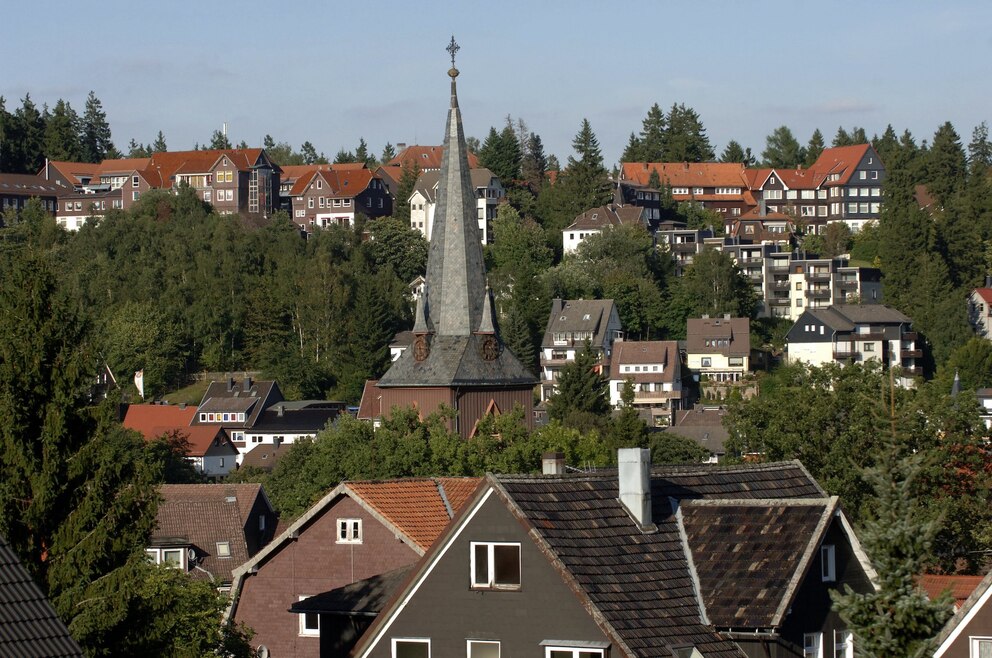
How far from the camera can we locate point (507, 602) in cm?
A: 2045

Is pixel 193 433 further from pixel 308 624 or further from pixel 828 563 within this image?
pixel 828 563

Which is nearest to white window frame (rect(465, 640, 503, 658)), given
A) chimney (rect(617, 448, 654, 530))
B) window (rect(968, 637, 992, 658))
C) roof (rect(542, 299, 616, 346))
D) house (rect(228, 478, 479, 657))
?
chimney (rect(617, 448, 654, 530))

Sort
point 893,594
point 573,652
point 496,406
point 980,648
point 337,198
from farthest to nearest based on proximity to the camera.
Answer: point 337,198 < point 496,406 < point 980,648 < point 573,652 < point 893,594

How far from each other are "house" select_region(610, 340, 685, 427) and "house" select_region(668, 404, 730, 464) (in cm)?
560

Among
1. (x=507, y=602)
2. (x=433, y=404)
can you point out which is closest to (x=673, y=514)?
(x=507, y=602)

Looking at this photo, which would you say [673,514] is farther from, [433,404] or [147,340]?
[147,340]

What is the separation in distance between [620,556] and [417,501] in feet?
33.6

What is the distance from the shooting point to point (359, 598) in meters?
26.8

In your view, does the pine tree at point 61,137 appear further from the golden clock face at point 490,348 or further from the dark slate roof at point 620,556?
the dark slate roof at point 620,556

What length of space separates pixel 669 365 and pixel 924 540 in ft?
382

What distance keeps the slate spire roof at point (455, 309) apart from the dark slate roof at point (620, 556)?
37.4 meters

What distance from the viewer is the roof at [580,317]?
447 ft

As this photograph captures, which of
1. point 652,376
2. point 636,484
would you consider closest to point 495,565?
point 636,484

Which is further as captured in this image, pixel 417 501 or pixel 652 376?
pixel 652 376
